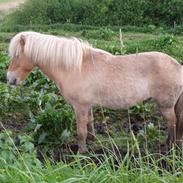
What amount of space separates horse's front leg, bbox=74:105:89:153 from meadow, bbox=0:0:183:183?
0.15 m

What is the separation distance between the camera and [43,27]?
20578 millimetres

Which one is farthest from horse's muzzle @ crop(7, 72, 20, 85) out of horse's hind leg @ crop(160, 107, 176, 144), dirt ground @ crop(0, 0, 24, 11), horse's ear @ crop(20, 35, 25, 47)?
dirt ground @ crop(0, 0, 24, 11)


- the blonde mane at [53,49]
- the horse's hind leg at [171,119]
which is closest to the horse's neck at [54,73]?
the blonde mane at [53,49]

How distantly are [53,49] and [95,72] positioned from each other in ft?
1.93

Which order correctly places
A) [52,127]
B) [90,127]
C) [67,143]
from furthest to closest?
[90,127], [67,143], [52,127]

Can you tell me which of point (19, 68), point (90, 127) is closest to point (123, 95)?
point (90, 127)

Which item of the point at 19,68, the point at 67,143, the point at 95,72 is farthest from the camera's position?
the point at 67,143

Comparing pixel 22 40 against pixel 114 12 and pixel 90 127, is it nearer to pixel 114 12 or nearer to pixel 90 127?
pixel 90 127

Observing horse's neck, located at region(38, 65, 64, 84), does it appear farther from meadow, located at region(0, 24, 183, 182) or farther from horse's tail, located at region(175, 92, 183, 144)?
horse's tail, located at region(175, 92, 183, 144)

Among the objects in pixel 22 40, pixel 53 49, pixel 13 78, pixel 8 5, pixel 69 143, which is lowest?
pixel 8 5

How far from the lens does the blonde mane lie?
656 cm

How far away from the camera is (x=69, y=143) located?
716 centimetres

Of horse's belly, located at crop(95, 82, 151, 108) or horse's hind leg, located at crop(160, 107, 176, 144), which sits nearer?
horse's belly, located at crop(95, 82, 151, 108)

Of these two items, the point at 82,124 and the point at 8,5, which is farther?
the point at 8,5
